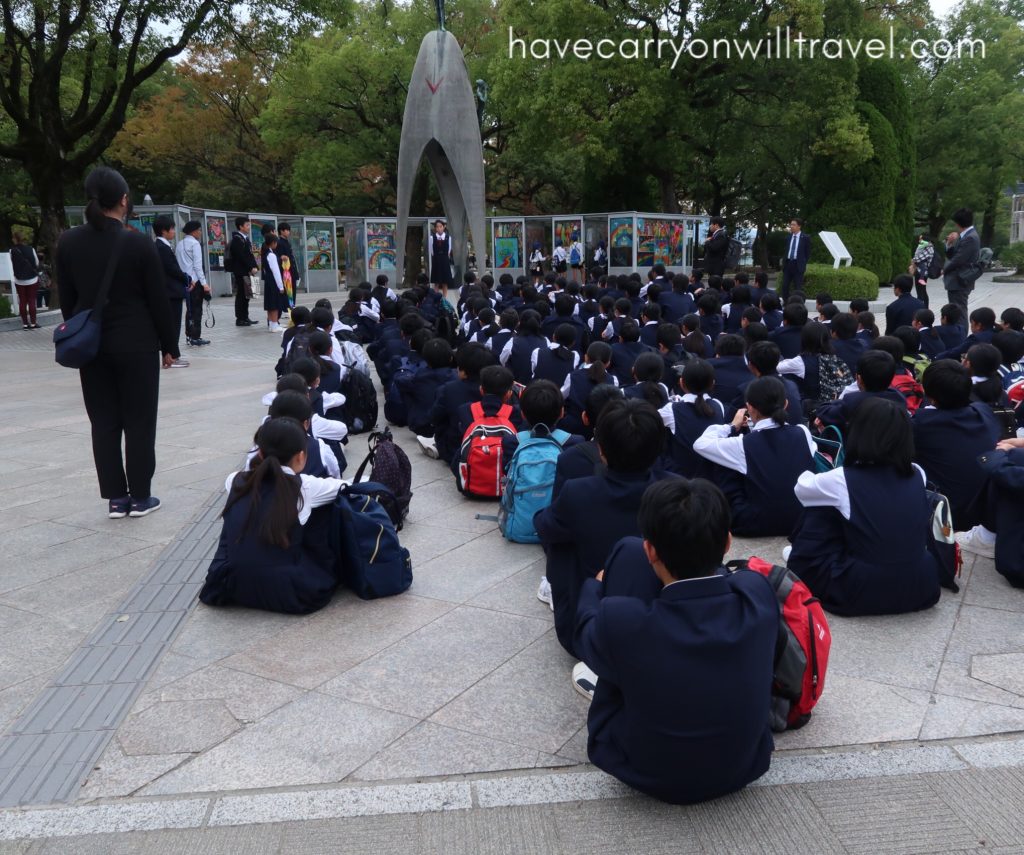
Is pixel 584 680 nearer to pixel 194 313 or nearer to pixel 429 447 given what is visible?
pixel 429 447

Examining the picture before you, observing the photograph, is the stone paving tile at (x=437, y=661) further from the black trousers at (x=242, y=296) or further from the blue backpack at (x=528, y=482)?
the black trousers at (x=242, y=296)

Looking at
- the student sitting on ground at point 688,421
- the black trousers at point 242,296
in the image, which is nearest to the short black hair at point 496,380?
the student sitting on ground at point 688,421

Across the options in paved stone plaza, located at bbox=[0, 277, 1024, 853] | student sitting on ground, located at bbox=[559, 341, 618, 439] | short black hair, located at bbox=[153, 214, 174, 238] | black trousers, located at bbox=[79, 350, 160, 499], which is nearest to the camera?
paved stone plaza, located at bbox=[0, 277, 1024, 853]

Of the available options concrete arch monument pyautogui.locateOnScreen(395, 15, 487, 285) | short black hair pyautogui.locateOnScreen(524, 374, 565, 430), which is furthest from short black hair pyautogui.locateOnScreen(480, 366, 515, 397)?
concrete arch monument pyautogui.locateOnScreen(395, 15, 487, 285)

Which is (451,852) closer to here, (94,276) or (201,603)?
(201,603)

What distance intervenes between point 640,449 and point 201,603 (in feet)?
8.01

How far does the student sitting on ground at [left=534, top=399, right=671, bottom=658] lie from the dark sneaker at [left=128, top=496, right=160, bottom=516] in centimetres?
348

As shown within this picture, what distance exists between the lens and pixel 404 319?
355 inches

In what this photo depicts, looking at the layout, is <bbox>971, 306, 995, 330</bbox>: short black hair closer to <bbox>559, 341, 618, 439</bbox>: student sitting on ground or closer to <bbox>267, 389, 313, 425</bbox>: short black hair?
<bbox>559, 341, 618, 439</bbox>: student sitting on ground

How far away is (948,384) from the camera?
500 cm

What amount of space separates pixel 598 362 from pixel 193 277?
341 inches

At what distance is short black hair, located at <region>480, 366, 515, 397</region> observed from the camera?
5.98 meters

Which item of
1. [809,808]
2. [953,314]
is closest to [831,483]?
[809,808]

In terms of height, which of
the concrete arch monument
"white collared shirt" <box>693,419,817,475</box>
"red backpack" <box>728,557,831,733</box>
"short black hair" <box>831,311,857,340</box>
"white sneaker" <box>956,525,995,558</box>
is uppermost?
the concrete arch monument
